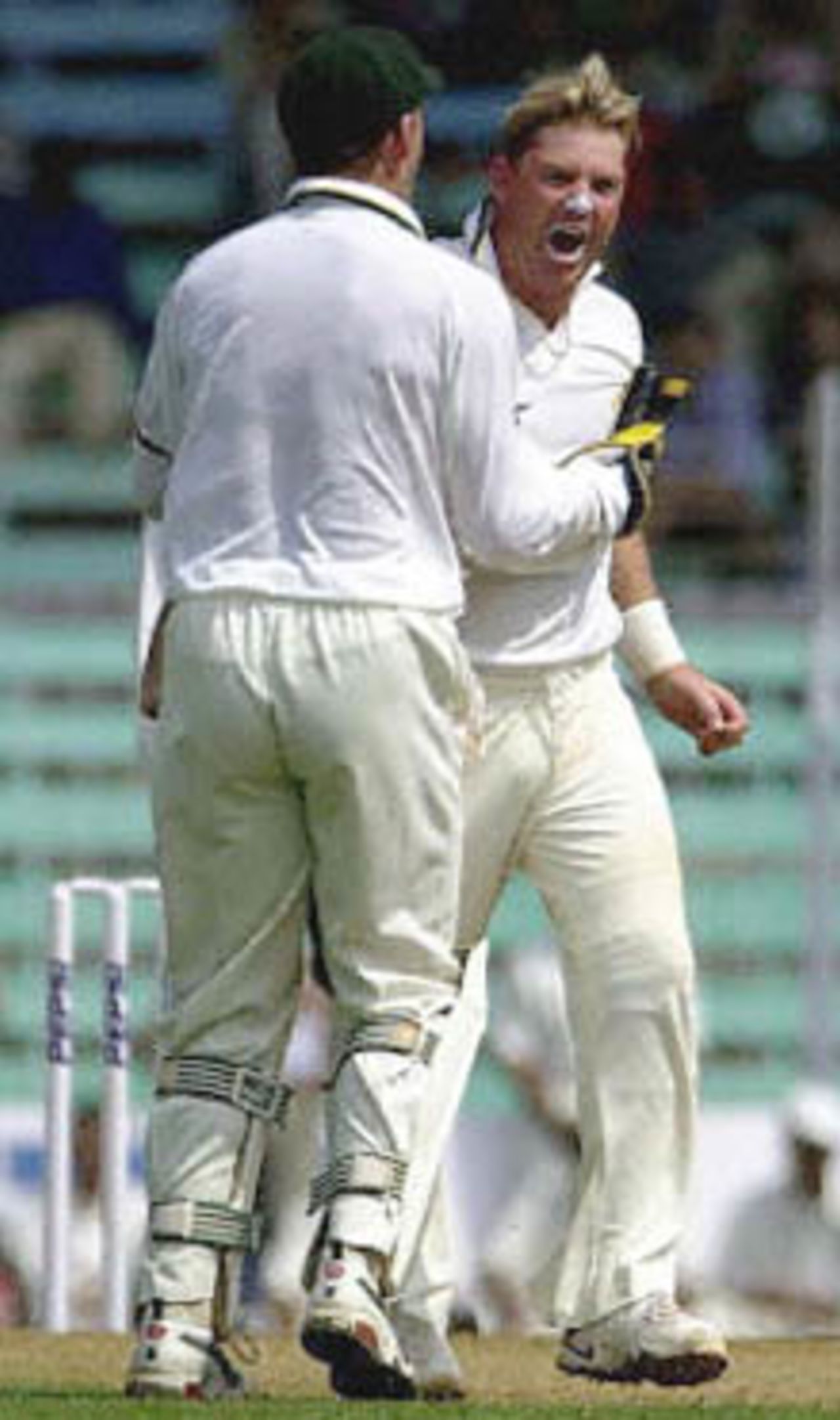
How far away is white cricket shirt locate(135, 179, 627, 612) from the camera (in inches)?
320

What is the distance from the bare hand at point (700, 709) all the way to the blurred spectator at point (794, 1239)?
6.93m

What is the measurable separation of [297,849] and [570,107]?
1.37 m

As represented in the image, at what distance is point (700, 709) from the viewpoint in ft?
29.8

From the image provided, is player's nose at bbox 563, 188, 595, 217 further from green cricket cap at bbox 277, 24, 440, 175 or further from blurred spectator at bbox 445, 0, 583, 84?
blurred spectator at bbox 445, 0, 583, 84

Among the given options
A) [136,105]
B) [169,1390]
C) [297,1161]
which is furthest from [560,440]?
[136,105]

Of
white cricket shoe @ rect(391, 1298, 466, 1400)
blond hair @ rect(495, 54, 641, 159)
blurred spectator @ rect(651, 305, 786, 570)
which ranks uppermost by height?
blond hair @ rect(495, 54, 641, 159)

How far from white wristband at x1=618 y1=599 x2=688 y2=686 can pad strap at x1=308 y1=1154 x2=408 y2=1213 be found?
1.26 m

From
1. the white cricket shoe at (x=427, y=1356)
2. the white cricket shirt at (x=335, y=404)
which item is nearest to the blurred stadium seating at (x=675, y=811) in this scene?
the white cricket shoe at (x=427, y=1356)

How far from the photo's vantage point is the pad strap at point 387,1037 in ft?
27.0

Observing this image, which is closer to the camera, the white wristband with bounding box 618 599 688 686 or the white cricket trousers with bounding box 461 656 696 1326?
the white cricket trousers with bounding box 461 656 696 1326

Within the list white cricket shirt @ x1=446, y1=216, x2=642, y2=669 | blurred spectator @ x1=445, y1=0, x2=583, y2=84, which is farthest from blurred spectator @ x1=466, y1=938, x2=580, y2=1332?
white cricket shirt @ x1=446, y1=216, x2=642, y2=669

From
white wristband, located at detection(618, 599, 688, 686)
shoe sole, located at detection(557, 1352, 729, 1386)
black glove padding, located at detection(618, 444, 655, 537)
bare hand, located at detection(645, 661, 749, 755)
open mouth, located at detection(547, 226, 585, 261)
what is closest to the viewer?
black glove padding, located at detection(618, 444, 655, 537)

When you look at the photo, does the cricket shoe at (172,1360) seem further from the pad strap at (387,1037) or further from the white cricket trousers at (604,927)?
the white cricket trousers at (604,927)

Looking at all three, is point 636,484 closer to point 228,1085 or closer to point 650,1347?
point 228,1085
